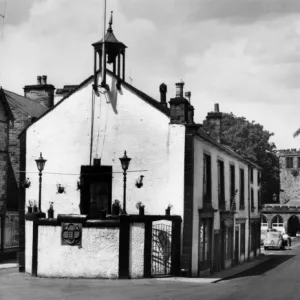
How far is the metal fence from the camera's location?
1412 inches

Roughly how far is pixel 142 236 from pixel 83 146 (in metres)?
5.77

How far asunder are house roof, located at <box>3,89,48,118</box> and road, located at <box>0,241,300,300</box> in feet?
54.5

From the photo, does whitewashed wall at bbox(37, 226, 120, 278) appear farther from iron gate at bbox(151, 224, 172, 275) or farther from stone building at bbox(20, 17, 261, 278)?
iron gate at bbox(151, 224, 172, 275)

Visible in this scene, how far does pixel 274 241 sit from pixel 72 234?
3684cm

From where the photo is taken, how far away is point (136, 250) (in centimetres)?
2544

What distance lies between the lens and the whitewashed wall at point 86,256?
25297 mm

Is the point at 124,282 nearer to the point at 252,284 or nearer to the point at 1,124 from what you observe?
the point at 252,284

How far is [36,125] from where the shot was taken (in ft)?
97.9

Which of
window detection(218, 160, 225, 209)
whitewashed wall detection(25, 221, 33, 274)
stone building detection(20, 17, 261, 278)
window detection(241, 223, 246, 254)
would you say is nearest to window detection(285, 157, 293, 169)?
window detection(241, 223, 246, 254)

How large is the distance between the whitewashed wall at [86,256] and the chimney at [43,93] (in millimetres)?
20991

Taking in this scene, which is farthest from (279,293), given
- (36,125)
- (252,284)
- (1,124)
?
(1,124)

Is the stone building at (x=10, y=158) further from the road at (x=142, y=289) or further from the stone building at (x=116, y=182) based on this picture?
the road at (x=142, y=289)

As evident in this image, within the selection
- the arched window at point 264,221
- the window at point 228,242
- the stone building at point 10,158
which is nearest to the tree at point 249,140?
the arched window at point 264,221

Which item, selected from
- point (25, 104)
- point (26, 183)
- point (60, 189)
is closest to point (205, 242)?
point (60, 189)
